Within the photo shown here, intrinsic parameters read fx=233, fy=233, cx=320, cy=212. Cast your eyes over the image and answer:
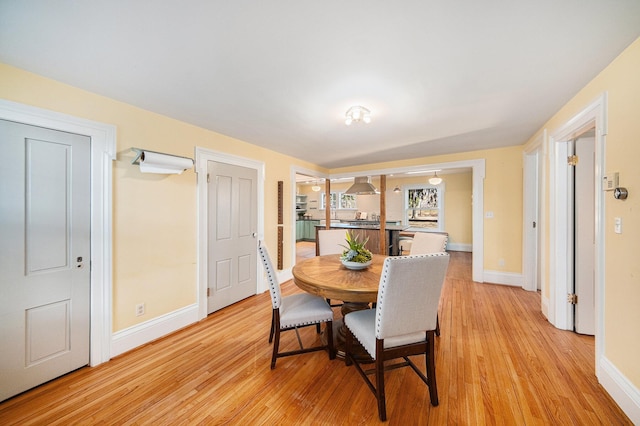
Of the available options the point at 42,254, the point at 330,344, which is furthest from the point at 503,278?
the point at 42,254

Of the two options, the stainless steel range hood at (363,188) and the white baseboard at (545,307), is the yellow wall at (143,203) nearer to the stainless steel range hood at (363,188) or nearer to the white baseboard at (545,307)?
the stainless steel range hood at (363,188)

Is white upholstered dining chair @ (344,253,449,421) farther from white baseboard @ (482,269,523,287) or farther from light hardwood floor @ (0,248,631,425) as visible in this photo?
white baseboard @ (482,269,523,287)

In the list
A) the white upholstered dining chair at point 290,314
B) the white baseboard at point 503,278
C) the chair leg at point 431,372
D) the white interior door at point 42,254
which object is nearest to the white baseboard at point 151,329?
the white interior door at point 42,254

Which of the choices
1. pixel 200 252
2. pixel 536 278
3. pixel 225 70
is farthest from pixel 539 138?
pixel 200 252

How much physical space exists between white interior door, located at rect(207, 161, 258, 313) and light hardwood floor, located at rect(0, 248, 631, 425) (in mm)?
701

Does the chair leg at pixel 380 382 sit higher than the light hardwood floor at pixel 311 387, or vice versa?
the chair leg at pixel 380 382

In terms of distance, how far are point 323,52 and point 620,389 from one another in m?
2.83

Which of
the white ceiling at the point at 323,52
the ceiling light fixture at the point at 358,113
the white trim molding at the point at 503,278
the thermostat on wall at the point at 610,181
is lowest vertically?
→ the white trim molding at the point at 503,278

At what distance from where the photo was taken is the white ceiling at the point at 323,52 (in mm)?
1153

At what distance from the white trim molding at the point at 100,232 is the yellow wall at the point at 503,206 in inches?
189

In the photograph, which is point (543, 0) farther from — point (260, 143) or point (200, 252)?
point (200, 252)

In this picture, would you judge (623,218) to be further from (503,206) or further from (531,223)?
(503,206)

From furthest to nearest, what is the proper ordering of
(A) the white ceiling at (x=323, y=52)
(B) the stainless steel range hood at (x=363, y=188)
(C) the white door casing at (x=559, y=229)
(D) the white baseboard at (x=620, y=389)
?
(B) the stainless steel range hood at (x=363, y=188) < (C) the white door casing at (x=559, y=229) < (D) the white baseboard at (x=620, y=389) < (A) the white ceiling at (x=323, y=52)

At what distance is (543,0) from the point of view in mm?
1093
